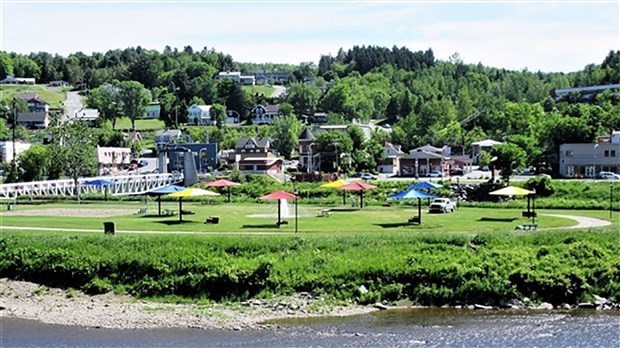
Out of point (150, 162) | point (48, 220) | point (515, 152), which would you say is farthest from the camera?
point (150, 162)

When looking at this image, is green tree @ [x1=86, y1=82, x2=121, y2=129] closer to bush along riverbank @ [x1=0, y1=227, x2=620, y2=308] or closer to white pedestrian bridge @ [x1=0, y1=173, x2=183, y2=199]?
white pedestrian bridge @ [x1=0, y1=173, x2=183, y2=199]

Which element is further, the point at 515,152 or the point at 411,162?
the point at 411,162

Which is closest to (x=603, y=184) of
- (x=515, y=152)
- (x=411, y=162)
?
(x=515, y=152)

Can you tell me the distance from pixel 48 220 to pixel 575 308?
23282 mm

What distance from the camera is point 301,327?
23594 mm

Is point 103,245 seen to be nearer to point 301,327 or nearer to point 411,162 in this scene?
point 301,327

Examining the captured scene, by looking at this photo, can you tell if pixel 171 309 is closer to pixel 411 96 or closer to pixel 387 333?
pixel 387 333

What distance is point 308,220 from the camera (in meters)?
39.0

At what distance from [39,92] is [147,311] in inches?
5791

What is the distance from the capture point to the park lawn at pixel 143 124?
131 m

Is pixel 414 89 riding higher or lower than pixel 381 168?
higher

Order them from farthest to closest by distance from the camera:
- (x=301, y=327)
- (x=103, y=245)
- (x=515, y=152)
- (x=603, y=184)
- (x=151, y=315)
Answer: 1. (x=515, y=152)
2. (x=603, y=184)
3. (x=103, y=245)
4. (x=151, y=315)
5. (x=301, y=327)

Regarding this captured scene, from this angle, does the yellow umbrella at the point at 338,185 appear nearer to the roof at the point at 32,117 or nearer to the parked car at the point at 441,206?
the parked car at the point at 441,206

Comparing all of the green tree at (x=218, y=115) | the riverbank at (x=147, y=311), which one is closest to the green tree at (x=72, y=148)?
the riverbank at (x=147, y=311)
